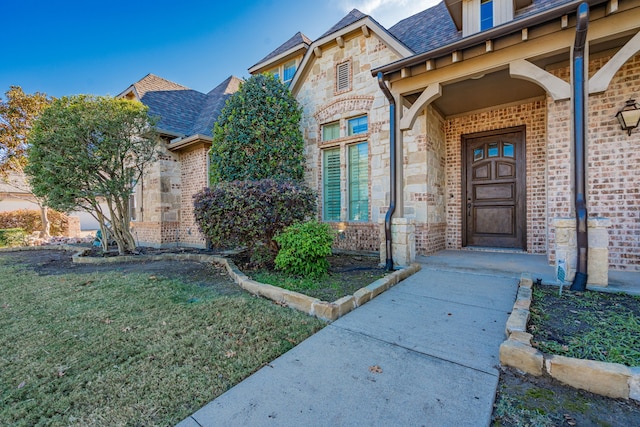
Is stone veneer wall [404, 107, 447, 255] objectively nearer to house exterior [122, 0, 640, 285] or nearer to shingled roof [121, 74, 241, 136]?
house exterior [122, 0, 640, 285]

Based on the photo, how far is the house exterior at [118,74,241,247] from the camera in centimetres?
905

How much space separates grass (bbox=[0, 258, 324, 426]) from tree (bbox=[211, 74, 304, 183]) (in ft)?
11.2

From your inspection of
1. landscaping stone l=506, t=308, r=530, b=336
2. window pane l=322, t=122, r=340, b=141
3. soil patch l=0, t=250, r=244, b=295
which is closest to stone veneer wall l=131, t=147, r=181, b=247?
soil patch l=0, t=250, r=244, b=295

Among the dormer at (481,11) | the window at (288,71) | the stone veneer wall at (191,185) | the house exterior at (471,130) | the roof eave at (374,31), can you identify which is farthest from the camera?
the stone veneer wall at (191,185)

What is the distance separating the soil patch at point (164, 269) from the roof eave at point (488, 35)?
4318 millimetres

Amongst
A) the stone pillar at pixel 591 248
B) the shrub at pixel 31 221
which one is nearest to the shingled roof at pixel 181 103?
the shrub at pixel 31 221

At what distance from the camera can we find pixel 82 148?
21.8 feet

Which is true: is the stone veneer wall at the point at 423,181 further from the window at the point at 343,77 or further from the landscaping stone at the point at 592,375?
the landscaping stone at the point at 592,375

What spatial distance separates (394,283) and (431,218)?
2464 millimetres

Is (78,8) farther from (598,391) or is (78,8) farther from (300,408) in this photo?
(598,391)

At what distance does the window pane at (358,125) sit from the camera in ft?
21.5

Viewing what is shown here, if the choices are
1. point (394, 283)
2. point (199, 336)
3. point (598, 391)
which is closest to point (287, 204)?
point (394, 283)

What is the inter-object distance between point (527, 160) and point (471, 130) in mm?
1312

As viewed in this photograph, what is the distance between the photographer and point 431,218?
585 cm
